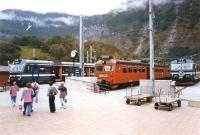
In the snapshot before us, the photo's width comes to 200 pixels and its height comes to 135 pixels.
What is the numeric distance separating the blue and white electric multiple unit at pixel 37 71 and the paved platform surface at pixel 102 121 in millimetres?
18676

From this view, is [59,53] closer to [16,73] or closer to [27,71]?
[27,71]

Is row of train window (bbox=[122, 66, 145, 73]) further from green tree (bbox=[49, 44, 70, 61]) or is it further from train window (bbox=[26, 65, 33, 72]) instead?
green tree (bbox=[49, 44, 70, 61])

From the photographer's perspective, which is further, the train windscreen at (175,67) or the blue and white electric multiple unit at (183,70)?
the train windscreen at (175,67)

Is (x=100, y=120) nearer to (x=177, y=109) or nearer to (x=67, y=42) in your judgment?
(x=177, y=109)

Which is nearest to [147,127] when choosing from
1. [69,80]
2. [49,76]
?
[69,80]

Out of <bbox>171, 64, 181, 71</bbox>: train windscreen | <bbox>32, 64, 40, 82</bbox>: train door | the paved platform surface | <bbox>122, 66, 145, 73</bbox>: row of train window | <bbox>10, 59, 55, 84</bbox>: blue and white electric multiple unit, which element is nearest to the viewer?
the paved platform surface

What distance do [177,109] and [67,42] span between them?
313ft

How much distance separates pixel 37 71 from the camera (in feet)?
128

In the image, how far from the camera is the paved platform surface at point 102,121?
12094 millimetres

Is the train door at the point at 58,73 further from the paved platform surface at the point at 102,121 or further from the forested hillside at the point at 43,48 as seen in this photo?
the forested hillside at the point at 43,48

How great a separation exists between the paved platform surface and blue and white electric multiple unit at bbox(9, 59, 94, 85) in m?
18.7

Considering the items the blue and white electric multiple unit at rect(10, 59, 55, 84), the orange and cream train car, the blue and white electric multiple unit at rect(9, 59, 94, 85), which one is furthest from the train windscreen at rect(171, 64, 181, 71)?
the blue and white electric multiple unit at rect(10, 59, 55, 84)

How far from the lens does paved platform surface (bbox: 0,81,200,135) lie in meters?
12.1

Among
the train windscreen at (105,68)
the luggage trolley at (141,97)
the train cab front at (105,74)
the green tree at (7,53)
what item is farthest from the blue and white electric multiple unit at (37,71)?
the green tree at (7,53)
